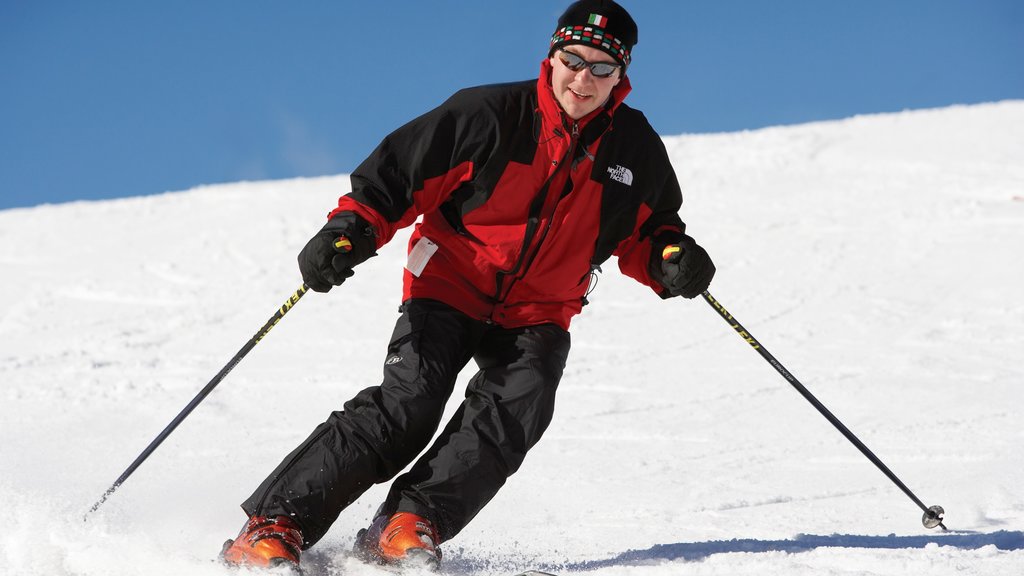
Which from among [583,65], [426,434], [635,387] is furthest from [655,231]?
[635,387]

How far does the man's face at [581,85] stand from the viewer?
3.35 metres

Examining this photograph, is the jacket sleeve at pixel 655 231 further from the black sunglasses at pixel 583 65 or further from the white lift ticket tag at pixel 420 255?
the white lift ticket tag at pixel 420 255

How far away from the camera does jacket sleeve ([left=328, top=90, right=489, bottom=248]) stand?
3361 millimetres

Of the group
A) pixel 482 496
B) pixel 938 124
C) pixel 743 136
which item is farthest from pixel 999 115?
pixel 482 496

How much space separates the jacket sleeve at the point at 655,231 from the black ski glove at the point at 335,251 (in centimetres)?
105

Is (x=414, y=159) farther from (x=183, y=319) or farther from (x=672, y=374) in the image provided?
(x=183, y=319)

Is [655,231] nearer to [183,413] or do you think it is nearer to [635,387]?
[183,413]

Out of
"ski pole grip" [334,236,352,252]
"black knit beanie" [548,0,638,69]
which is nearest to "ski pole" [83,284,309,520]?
"ski pole grip" [334,236,352,252]

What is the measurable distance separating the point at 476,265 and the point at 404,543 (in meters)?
0.96

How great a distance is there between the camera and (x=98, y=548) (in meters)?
3.12

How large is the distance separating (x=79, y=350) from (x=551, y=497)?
478 centimetres

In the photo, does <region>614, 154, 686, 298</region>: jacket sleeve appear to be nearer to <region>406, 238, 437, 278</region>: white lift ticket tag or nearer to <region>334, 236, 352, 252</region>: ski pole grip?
<region>406, 238, 437, 278</region>: white lift ticket tag

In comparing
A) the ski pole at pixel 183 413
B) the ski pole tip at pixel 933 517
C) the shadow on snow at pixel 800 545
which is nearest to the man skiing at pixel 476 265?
the ski pole at pixel 183 413

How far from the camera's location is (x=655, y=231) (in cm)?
379
